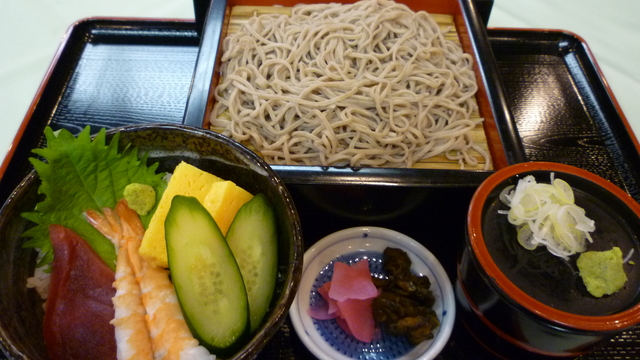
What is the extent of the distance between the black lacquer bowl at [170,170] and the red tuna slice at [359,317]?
334mm

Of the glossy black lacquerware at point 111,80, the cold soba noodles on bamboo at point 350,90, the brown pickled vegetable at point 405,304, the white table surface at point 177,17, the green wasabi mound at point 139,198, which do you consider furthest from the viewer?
the white table surface at point 177,17

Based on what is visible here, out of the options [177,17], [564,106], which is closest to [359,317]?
[564,106]

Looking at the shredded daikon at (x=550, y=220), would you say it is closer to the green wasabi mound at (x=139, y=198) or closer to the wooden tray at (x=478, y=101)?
the wooden tray at (x=478, y=101)

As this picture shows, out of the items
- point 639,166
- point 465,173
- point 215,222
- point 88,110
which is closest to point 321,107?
point 465,173

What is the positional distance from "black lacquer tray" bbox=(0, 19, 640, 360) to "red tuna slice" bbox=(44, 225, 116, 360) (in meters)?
0.52

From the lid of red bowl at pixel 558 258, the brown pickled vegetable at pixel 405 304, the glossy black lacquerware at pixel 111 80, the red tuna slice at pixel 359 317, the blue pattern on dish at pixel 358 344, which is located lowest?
the blue pattern on dish at pixel 358 344

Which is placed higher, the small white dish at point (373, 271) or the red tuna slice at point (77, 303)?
the red tuna slice at point (77, 303)

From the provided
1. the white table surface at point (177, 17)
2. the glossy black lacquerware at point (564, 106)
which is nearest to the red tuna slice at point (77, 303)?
the white table surface at point (177, 17)

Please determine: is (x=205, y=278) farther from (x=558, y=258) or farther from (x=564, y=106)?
(x=564, y=106)

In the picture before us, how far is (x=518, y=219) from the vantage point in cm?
117

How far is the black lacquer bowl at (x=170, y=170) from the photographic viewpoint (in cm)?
88

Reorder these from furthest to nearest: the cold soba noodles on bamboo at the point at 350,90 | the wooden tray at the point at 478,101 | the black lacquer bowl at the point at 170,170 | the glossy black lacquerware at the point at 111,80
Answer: the glossy black lacquerware at the point at 111,80
the cold soba noodles on bamboo at the point at 350,90
the wooden tray at the point at 478,101
the black lacquer bowl at the point at 170,170

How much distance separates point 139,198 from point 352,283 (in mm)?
676

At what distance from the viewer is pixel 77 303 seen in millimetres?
969
